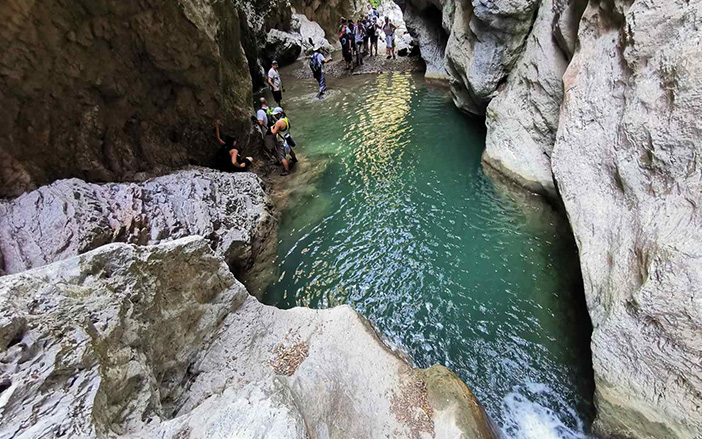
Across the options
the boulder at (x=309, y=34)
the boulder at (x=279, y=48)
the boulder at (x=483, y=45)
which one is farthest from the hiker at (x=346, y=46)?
the boulder at (x=483, y=45)

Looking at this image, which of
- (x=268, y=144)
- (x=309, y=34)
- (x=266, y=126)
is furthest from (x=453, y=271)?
(x=309, y=34)

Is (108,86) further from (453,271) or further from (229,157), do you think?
(453,271)

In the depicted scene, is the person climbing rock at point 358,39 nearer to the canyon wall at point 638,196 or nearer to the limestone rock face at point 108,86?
the limestone rock face at point 108,86

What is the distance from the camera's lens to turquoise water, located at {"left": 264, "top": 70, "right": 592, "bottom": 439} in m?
4.46

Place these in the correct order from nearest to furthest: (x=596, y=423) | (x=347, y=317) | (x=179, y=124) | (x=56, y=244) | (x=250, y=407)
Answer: (x=250, y=407), (x=596, y=423), (x=347, y=317), (x=56, y=244), (x=179, y=124)

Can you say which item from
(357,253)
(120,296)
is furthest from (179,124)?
(120,296)

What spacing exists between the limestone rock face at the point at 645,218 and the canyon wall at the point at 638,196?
0.4 inches

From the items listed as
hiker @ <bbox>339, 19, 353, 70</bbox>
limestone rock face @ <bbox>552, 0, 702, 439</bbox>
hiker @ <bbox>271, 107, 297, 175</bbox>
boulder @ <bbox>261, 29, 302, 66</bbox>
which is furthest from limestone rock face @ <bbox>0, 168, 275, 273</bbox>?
boulder @ <bbox>261, 29, 302, 66</bbox>

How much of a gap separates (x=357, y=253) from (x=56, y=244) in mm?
4832

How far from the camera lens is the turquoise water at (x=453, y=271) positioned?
4.46m

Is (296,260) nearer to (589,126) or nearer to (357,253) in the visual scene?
(357,253)

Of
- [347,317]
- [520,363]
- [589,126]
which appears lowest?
[520,363]

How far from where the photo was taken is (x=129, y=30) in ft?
21.1

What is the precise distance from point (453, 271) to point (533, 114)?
15.7 ft
